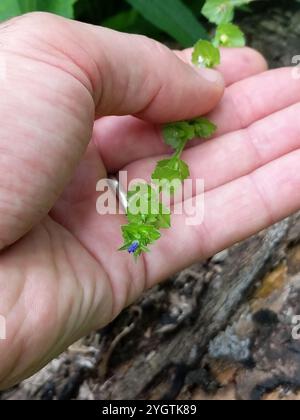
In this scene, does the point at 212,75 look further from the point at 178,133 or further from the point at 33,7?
the point at 33,7

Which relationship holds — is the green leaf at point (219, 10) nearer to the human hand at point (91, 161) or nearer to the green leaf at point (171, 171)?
the human hand at point (91, 161)

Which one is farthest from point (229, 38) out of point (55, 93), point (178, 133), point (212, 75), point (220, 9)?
point (55, 93)

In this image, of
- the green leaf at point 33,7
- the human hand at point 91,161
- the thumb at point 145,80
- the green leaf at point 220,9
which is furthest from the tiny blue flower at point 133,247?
the green leaf at point 220,9

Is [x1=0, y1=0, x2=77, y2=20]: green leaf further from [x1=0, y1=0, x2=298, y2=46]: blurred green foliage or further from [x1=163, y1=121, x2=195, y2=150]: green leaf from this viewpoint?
[x1=163, y1=121, x2=195, y2=150]: green leaf

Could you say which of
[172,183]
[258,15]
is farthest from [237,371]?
[258,15]

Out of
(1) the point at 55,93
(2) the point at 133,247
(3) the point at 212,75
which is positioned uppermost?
(1) the point at 55,93
